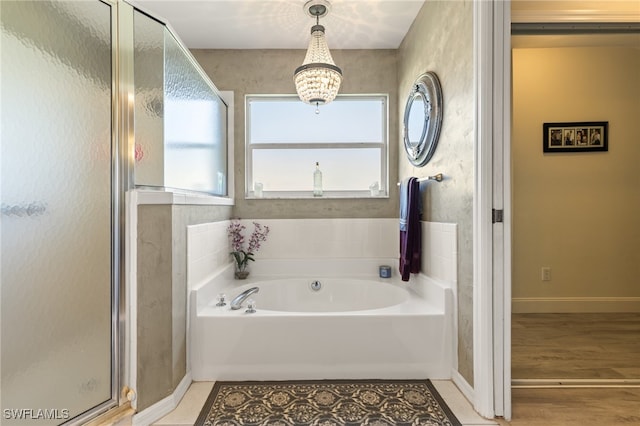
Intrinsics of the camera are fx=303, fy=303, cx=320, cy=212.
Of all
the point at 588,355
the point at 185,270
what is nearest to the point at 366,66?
the point at 185,270

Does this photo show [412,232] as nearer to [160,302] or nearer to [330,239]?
[330,239]

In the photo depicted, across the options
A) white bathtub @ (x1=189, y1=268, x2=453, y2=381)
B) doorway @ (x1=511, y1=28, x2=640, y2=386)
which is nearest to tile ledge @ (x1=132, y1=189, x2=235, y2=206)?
white bathtub @ (x1=189, y1=268, x2=453, y2=381)

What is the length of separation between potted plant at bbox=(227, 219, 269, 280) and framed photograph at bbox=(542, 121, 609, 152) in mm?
2714

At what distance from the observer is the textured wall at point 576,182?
276cm

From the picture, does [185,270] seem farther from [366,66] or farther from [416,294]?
[366,66]

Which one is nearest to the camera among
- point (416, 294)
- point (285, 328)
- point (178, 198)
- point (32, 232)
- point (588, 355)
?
point (32, 232)

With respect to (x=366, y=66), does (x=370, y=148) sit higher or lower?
lower

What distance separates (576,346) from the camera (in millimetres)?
2115

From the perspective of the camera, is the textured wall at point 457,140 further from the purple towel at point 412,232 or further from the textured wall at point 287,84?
the textured wall at point 287,84

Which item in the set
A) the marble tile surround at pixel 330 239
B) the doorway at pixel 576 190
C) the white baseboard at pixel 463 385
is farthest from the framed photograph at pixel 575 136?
the white baseboard at pixel 463 385

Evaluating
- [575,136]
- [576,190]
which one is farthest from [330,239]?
[575,136]

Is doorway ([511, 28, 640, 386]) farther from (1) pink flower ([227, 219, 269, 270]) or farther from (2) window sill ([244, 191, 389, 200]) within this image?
(1) pink flower ([227, 219, 269, 270])

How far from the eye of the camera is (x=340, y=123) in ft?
9.40

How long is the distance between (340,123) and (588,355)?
252 centimetres
